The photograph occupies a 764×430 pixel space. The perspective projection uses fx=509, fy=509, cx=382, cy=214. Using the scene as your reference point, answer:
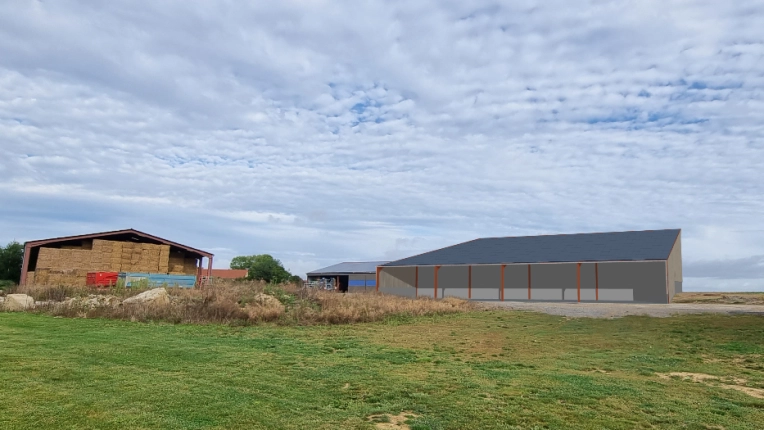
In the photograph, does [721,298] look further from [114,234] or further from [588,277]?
[114,234]

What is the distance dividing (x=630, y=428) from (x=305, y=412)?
143 inches

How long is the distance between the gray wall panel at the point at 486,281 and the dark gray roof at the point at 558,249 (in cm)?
270

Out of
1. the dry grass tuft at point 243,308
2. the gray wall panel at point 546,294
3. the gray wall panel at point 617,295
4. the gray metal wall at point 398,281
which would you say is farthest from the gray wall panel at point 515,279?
the dry grass tuft at point 243,308

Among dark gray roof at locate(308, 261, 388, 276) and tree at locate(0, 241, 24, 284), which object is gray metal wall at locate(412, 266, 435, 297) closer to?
dark gray roof at locate(308, 261, 388, 276)

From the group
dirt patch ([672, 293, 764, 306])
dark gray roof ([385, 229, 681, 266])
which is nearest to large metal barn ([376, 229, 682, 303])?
dark gray roof ([385, 229, 681, 266])

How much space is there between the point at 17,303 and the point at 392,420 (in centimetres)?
1707

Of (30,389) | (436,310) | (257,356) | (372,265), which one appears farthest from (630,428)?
(372,265)

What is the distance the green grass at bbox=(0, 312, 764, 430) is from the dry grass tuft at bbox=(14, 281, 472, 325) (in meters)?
1.63

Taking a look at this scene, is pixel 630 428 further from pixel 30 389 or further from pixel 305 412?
pixel 30 389

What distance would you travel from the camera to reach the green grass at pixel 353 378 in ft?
18.7

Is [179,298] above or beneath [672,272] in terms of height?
beneath

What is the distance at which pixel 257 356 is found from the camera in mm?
9750

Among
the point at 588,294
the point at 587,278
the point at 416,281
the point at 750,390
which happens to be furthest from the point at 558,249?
the point at 750,390

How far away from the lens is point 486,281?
44344mm
